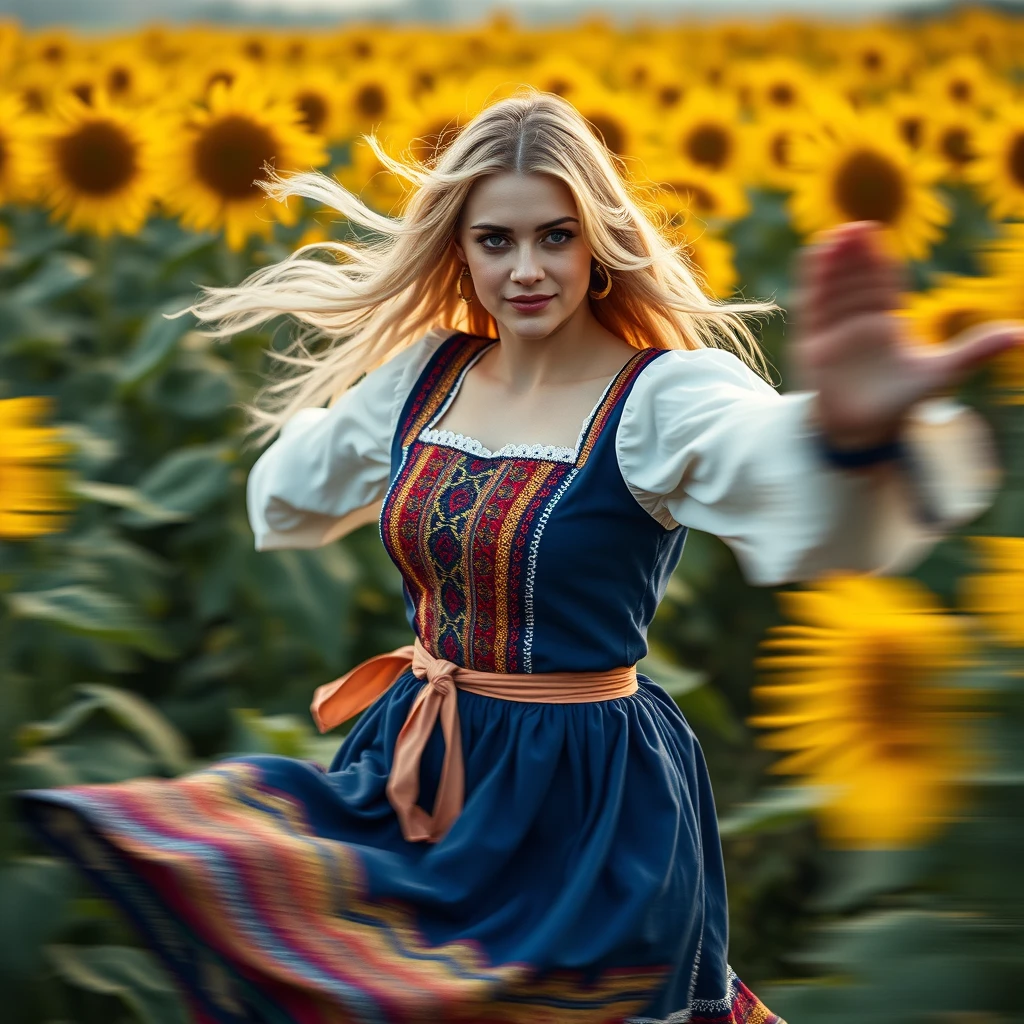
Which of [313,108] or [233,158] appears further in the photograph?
[313,108]

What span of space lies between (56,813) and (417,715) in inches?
22.4

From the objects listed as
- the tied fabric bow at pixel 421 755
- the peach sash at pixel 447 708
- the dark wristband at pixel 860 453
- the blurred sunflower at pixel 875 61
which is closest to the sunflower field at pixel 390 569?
the dark wristband at pixel 860 453

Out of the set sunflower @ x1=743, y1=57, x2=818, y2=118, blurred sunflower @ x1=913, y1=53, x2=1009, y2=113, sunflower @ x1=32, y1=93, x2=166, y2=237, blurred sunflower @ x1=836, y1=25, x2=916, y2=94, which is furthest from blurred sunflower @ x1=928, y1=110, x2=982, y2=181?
sunflower @ x1=32, y1=93, x2=166, y2=237

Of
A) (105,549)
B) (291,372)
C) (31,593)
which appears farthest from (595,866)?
(291,372)

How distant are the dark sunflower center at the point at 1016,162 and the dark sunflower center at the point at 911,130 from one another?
108 centimetres

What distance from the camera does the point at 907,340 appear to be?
5.56 feet

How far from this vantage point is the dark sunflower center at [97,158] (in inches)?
203

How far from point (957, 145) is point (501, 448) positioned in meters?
5.12

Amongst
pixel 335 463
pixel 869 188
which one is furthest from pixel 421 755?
pixel 869 188

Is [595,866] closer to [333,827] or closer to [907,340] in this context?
[333,827]

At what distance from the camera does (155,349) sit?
4.41 meters

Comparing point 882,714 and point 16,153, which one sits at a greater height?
point 16,153

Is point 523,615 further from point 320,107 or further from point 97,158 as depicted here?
point 320,107

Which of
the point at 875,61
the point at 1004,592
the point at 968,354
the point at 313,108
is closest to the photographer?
the point at 1004,592
